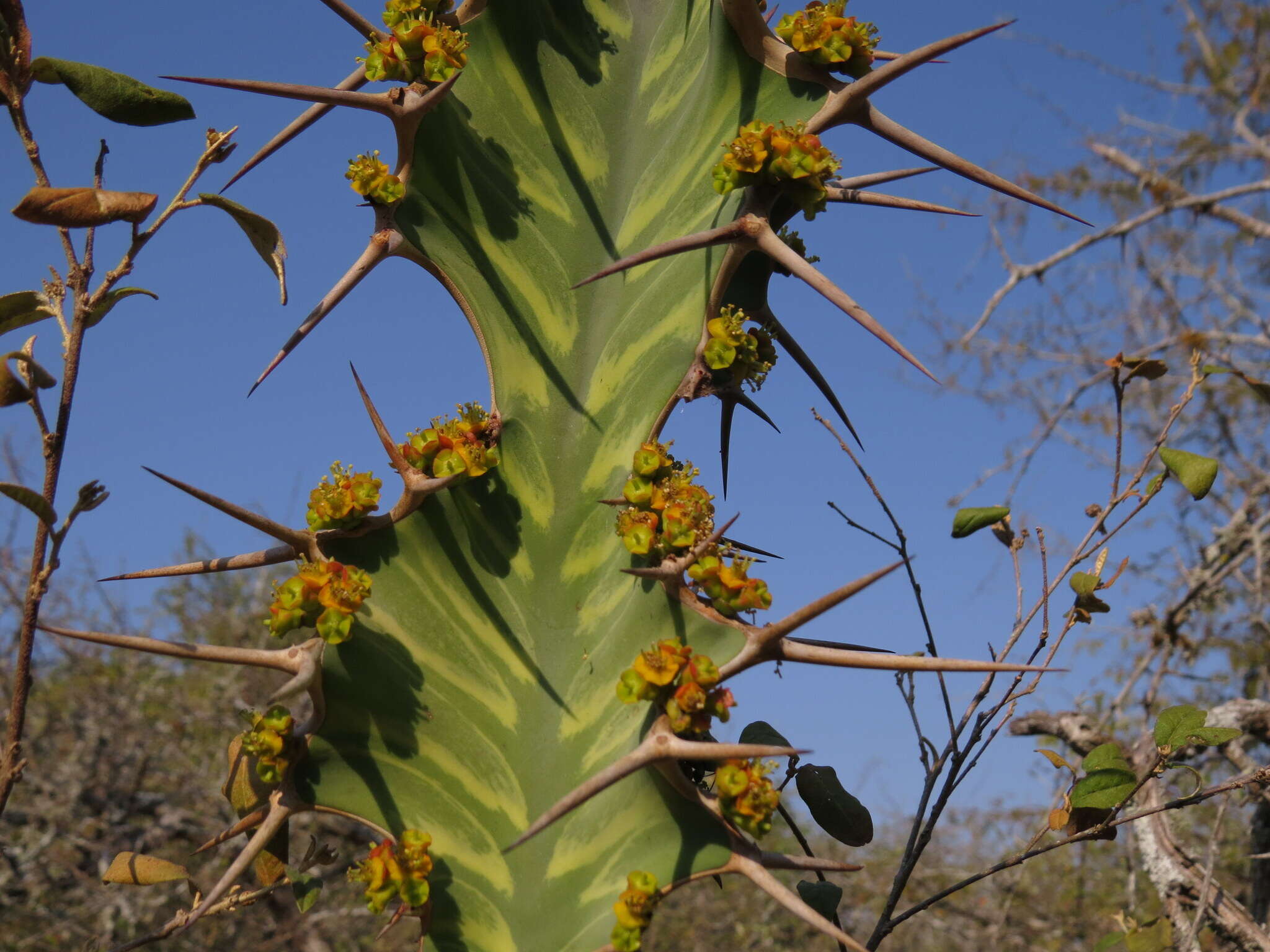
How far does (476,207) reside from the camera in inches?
58.7

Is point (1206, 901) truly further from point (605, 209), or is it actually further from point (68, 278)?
point (68, 278)

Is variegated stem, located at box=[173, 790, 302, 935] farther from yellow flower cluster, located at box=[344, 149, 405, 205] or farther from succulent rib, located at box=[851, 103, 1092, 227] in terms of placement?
succulent rib, located at box=[851, 103, 1092, 227]

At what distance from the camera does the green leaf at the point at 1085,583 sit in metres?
1.65

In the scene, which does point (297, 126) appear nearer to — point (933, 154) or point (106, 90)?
point (106, 90)

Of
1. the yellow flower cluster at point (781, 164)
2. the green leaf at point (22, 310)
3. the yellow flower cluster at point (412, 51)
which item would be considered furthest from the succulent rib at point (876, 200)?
the green leaf at point (22, 310)

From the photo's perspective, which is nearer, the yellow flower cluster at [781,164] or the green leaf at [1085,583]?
the yellow flower cluster at [781,164]

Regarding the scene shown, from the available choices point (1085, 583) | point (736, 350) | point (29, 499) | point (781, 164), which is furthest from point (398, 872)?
point (1085, 583)

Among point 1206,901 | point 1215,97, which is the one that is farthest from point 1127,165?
point 1206,901

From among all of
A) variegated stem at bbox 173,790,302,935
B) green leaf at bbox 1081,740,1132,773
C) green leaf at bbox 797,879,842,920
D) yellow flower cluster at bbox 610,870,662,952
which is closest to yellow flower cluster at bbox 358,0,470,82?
variegated stem at bbox 173,790,302,935

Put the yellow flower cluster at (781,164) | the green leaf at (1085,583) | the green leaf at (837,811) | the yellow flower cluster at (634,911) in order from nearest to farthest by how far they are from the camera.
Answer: the yellow flower cluster at (634,911), the yellow flower cluster at (781,164), the green leaf at (837,811), the green leaf at (1085,583)

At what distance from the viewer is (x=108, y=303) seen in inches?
49.1

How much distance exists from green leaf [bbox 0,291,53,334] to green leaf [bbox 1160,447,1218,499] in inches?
60.0

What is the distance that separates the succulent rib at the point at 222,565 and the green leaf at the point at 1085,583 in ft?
3.75

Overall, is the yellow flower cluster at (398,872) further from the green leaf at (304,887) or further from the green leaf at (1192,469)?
the green leaf at (1192,469)
